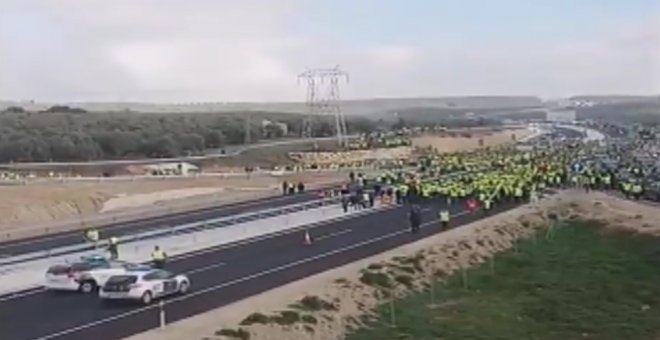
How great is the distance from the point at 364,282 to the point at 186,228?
2012cm

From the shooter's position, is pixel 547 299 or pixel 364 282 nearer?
pixel 364 282

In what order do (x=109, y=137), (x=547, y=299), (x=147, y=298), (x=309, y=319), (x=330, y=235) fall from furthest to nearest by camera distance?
(x=109, y=137) → (x=330, y=235) → (x=547, y=299) → (x=147, y=298) → (x=309, y=319)

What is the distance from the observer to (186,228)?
56688 millimetres

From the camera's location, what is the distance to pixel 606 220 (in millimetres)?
61250

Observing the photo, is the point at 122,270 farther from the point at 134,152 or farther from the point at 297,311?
the point at 134,152

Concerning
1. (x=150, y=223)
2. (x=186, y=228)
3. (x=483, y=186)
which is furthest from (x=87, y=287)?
(x=483, y=186)

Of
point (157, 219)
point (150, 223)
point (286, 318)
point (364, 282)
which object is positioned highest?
point (286, 318)

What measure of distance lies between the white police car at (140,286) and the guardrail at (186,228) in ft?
38.3

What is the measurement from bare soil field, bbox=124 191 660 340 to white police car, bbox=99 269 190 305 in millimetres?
2566

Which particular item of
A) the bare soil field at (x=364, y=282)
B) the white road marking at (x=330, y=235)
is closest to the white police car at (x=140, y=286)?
the bare soil field at (x=364, y=282)

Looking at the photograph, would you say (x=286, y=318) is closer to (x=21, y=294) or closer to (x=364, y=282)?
(x=364, y=282)

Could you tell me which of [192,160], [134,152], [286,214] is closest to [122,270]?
[286,214]

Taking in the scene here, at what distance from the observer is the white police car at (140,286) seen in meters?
33.2

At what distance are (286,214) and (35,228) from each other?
13653 mm
